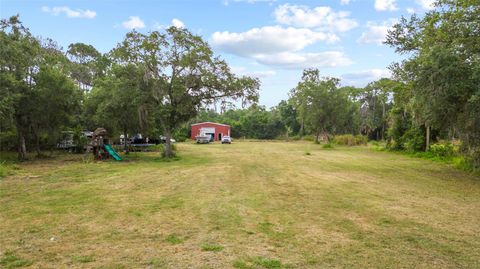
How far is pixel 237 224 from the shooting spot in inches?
256

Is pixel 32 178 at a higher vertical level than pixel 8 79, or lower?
lower

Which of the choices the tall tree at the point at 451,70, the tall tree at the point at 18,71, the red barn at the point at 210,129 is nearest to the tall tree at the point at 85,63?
the red barn at the point at 210,129

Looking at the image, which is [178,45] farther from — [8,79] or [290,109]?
[290,109]

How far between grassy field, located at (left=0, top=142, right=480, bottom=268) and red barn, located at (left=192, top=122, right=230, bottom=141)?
140 ft

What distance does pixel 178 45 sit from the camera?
20.4 m

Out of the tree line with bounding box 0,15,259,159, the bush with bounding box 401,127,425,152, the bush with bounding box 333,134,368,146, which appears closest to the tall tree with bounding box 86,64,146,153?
the tree line with bounding box 0,15,259,159

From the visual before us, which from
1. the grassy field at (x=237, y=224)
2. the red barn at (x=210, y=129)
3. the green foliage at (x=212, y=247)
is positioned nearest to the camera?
the grassy field at (x=237, y=224)

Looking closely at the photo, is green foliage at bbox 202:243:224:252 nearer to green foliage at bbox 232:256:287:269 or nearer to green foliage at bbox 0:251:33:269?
green foliage at bbox 232:256:287:269

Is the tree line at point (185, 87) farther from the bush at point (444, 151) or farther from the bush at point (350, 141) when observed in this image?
the bush at point (350, 141)

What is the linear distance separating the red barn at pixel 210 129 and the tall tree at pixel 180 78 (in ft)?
106

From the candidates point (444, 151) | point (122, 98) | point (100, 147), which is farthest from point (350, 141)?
point (100, 147)

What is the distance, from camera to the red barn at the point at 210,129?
2162 inches

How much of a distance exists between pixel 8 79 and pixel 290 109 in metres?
52.5

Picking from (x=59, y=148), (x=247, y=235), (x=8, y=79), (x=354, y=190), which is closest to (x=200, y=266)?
(x=247, y=235)
